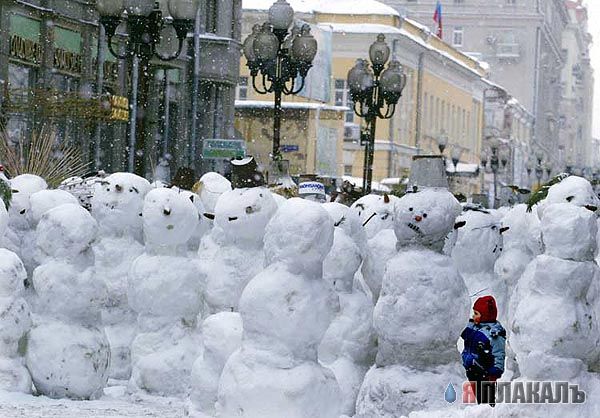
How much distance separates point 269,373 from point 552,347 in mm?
1416

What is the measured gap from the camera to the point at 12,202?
1116 centimetres

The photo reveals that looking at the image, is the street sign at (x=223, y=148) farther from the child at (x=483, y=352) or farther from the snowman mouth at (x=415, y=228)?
the snowman mouth at (x=415, y=228)

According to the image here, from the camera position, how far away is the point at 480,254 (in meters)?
11.9

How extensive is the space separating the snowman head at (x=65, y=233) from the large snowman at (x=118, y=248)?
120 cm

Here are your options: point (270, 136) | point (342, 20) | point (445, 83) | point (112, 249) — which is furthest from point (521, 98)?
point (112, 249)

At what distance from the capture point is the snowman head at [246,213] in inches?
404

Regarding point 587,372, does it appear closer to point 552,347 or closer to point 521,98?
point 552,347

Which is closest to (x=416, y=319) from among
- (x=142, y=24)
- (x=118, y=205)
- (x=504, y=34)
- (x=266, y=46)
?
(x=118, y=205)

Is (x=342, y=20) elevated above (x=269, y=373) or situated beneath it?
elevated above

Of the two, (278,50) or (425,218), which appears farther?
(278,50)

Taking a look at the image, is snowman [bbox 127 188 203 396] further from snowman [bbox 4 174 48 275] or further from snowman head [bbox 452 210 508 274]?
snowman head [bbox 452 210 508 274]

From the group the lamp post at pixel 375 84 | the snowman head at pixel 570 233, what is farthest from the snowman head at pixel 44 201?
the lamp post at pixel 375 84

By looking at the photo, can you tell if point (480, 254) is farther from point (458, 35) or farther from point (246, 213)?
point (458, 35)

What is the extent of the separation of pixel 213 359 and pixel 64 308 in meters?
1.41
